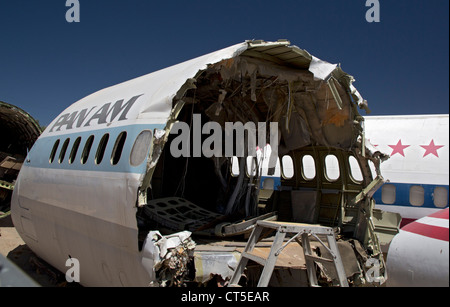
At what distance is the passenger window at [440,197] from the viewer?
11172 millimetres

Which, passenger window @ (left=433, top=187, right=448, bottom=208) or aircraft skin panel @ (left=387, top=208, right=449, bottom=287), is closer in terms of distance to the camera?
aircraft skin panel @ (left=387, top=208, right=449, bottom=287)

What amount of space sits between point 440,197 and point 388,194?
1554mm

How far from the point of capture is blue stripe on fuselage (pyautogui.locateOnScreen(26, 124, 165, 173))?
590cm

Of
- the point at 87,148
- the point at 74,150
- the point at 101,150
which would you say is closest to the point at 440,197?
the point at 101,150

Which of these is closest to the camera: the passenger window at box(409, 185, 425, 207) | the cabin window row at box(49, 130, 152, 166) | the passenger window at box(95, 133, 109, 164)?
the cabin window row at box(49, 130, 152, 166)

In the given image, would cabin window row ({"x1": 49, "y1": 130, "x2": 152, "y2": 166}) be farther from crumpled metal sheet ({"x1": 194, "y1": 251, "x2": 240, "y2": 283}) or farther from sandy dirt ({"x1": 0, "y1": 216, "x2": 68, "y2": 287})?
sandy dirt ({"x1": 0, "y1": 216, "x2": 68, "y2": 287})

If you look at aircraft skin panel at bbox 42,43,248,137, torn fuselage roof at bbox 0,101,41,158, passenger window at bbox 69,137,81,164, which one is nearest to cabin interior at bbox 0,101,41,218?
torn fuselage roof at bbox 0,101,41,158

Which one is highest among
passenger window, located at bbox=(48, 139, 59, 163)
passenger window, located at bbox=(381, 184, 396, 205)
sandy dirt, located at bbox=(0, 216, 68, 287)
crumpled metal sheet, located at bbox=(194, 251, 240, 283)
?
passenger window, located at bbox=(48, 139, 59, 163)

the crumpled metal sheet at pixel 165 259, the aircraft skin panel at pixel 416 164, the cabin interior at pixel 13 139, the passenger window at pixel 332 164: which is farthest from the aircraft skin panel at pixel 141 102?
the aircraft skin panel at pixel 416 164

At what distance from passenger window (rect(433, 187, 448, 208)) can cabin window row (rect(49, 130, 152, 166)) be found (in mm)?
9846

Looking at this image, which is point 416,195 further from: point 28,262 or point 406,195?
point 28,262

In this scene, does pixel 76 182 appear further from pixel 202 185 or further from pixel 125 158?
pixel 202 185

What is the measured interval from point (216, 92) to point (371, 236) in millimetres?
4978

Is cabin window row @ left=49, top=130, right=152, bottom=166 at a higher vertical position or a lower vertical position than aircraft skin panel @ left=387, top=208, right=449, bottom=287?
higher
